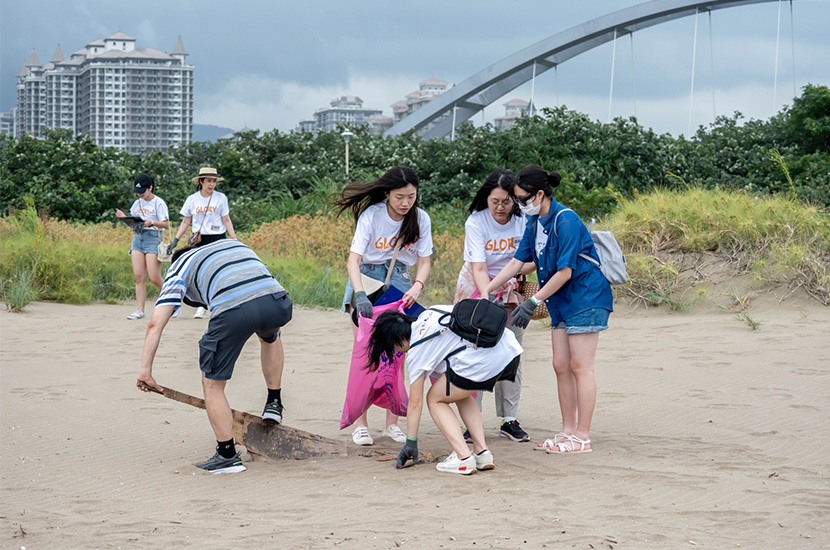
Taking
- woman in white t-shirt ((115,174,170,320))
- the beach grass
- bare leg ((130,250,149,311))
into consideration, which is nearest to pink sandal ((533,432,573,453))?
the beach grass

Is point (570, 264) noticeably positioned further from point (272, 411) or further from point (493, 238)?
point (272, 411)

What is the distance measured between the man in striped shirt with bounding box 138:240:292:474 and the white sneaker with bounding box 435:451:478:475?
3.81 feet

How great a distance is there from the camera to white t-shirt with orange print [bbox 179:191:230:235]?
33.3 ft

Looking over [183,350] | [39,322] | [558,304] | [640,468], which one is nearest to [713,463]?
[640,468]

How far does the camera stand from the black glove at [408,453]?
490cm

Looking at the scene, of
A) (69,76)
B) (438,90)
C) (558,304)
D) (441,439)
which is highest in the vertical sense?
(438,90)

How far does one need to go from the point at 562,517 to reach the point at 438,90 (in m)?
170

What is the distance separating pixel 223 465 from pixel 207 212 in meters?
5.73

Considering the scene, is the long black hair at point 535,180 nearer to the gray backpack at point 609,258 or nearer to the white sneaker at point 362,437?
the gray backpack at point 609,258

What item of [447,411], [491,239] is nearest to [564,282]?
[491,239]

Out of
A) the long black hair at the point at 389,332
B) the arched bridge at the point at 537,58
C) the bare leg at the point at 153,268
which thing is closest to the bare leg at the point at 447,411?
the long black hair at the point at 389,332

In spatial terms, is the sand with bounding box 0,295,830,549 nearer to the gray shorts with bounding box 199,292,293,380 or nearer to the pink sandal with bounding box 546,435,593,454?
the pink sandal with bounding box 546,435,593,454

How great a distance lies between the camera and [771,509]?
4.12 meters

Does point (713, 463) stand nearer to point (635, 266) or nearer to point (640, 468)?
point (640, 468)
